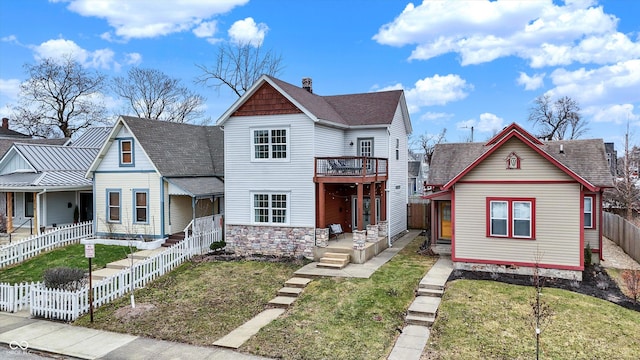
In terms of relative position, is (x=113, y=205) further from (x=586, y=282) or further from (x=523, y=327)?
(x=586, y=282)

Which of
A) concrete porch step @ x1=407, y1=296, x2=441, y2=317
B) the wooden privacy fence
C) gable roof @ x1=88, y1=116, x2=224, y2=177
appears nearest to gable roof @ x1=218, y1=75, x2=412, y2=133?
gable roof @ x1=88, y1=116, x2=224, y2=177

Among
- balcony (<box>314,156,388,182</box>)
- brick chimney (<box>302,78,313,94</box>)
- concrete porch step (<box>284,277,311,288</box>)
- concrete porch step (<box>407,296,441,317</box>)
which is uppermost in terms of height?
brick chimney (<box>302,78,313,94</box>)

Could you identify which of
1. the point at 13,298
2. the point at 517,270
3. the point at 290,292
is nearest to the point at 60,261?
the point at 13,298

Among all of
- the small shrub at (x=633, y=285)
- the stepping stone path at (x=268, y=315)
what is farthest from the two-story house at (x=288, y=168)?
the small shrub at (x=633, y=285)

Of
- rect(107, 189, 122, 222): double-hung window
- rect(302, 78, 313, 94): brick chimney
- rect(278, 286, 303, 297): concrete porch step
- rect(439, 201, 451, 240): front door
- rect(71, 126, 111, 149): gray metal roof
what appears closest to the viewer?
rect(278, 286, 303, 297): concrete porch step

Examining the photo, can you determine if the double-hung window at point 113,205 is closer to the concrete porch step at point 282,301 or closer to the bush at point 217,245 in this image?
the bush at point 217,245

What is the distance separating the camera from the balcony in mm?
19016

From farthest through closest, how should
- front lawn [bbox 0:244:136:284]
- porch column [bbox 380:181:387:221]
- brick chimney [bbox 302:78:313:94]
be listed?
brick chimney [bbox 302:78:313:94], porch column [bbox 380:181:387:221], front lawn [bbox 0:244:136:284]

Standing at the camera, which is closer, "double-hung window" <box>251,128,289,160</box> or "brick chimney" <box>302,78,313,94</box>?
"double-hung window" <box>251,128,289,160</box>

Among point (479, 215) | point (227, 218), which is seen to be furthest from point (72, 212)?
point (479, 215)

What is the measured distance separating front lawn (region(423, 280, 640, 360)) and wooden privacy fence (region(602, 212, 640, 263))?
725 centimetres

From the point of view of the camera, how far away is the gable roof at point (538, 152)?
1602 cm

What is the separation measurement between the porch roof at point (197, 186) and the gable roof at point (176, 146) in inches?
11.9

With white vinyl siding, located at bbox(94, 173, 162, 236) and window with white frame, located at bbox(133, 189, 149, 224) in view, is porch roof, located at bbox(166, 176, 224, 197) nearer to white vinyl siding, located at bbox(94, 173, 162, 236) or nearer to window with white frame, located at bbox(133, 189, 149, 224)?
white vinyl siding, located at bbox(94, 173, 162, 236)
